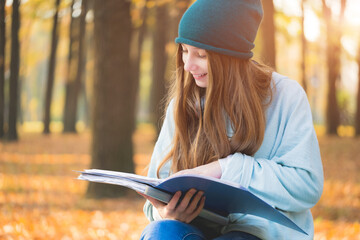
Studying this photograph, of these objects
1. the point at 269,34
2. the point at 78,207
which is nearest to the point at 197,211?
the point at 78,207

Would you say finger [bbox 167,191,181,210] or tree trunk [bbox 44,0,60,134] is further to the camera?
tree trunk [bbox 44,0,60,134]

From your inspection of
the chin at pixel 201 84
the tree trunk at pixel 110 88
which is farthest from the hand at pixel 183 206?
the tree trunk at pixel 110 88

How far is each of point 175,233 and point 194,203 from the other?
0.15 metres

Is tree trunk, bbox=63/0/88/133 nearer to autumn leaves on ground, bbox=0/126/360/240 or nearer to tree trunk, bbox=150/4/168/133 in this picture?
tree trunk, bbox=150/4/168/133

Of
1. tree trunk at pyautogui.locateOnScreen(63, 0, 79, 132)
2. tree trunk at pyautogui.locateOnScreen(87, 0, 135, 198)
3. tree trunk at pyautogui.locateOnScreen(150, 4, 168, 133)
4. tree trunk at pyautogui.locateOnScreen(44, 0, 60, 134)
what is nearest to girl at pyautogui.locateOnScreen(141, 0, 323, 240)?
tree trunk at pyautogui.locateOnScreen(87, 0, 135, 198)

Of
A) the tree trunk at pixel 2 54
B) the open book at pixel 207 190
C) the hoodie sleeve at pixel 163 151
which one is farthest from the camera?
the tree trunk at pixel 2 54

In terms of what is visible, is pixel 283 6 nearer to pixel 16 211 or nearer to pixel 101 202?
pixel 101 202

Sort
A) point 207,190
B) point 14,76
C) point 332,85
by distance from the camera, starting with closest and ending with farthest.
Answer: point 207,190 < point 14,76 < point 332,85

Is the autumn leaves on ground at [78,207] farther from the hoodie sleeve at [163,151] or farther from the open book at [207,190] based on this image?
the open book at [207,190]

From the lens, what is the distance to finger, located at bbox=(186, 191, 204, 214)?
1901mm

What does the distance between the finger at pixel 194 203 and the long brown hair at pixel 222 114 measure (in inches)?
10.8

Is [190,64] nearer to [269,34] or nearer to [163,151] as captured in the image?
[163,151]

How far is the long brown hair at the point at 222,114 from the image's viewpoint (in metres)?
2.12

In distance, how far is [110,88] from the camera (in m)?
6.38
